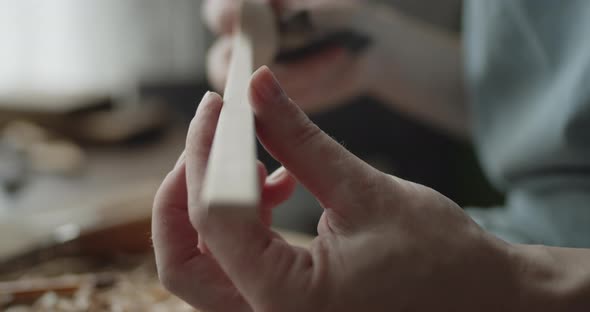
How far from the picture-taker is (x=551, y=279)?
0.91ft

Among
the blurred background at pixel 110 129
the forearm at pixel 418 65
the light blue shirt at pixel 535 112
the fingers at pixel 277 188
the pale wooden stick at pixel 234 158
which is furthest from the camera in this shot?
the forearm at pixel 418 65

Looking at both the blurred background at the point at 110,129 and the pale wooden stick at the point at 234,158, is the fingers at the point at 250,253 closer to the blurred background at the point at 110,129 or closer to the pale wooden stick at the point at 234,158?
the pale wooden stick at the point at 234,158

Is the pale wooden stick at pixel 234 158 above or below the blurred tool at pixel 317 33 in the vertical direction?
above

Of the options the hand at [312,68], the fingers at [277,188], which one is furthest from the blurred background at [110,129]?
the hand at [312,68]

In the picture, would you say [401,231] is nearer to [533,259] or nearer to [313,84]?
[533,259]

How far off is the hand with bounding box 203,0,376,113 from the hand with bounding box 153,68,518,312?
1.19ft

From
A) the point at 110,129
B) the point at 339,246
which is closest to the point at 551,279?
the point at 339,246

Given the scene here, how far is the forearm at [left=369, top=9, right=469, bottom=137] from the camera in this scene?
783 millimetres

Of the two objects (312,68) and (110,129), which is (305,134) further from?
(110,129)

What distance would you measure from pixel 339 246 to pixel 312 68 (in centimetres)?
52

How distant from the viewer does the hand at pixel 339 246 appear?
0.22m

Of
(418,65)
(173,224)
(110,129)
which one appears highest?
(173,224)

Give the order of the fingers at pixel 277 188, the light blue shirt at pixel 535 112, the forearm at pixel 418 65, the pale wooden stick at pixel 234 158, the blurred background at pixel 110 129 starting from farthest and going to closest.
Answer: the forearm at pixel 418 65 < the blurred background at pixel 110 129 < the light blue shirt at pixel 535 112 < the fingers at pixel 277 188 < the pale wooden stick at pixel 234 158

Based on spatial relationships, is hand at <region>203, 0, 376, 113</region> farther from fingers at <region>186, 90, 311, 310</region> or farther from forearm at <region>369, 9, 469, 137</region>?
fingers at <region>186, 90, 311, 310</region>
